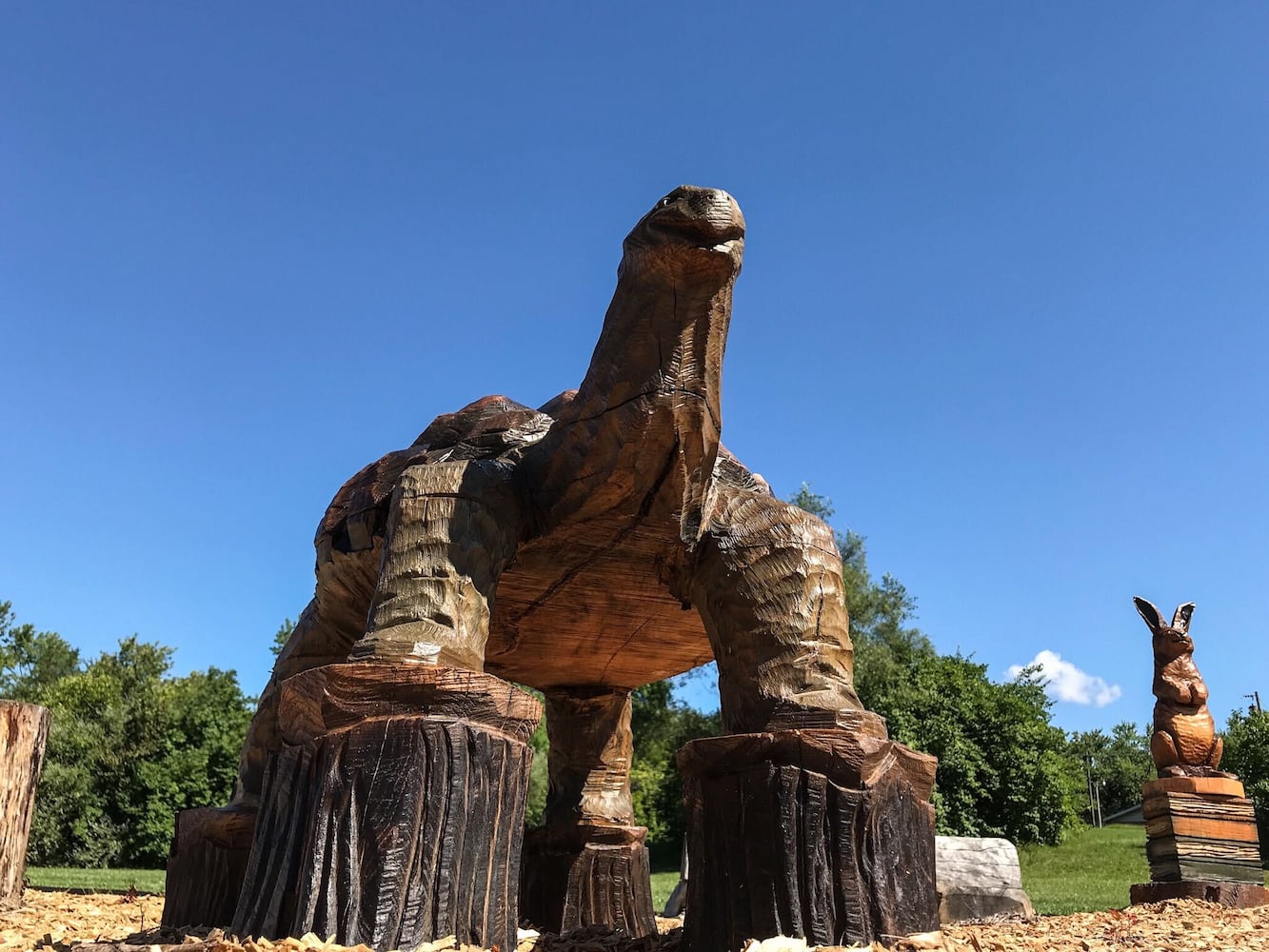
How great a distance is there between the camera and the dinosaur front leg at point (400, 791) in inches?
85.9

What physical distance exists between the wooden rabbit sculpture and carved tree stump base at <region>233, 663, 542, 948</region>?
8.28 m

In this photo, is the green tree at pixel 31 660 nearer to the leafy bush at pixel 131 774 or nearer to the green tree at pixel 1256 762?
the leafy bush at pixel 131 774

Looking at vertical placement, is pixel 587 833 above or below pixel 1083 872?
above

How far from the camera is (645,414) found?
106 inches

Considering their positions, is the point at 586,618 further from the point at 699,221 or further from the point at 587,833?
the point at 699,221

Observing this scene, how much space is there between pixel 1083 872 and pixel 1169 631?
10100 mm

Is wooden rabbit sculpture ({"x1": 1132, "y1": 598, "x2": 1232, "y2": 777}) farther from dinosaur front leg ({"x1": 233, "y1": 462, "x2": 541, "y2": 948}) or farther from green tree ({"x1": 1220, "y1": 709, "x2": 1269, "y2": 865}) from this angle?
green tree ({"x1": 1220, "y1": 709, "x2": 1269, "y2": 865})

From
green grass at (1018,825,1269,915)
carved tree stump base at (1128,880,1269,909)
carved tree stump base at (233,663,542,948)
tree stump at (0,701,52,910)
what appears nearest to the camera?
carved tree stump base at (233,663,542,948)

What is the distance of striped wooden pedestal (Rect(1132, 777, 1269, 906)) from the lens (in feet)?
27.0

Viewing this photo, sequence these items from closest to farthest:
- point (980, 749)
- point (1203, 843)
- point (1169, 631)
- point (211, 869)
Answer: point (211, 869) < point (1203, 843) < point (1169, 631) < point (980, 749)

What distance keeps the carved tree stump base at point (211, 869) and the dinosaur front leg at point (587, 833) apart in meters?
1.53

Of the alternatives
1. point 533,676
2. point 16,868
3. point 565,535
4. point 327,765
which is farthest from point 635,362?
point 16,868

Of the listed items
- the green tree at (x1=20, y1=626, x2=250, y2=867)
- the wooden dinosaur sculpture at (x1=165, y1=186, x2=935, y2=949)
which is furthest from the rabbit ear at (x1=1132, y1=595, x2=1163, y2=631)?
the green tree at (x1=20, y1=626, x2=250, y2=867)

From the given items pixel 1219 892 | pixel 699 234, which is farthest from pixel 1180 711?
pixel 699 234
